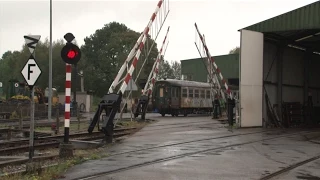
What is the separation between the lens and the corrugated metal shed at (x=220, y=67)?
59219mm

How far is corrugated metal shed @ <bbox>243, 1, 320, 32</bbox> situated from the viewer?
62.7 feet

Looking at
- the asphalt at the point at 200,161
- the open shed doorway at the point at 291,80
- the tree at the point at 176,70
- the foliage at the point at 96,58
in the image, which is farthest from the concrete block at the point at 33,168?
the tree at the point at 176,70

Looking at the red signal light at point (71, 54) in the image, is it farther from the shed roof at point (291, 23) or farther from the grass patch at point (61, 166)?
the shed roof at point (291, 23)

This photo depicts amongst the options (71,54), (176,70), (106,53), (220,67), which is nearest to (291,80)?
(71,54)

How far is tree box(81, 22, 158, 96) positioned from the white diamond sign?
206 ft

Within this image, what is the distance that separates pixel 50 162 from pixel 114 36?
2915 inches

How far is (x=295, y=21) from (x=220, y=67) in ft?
135

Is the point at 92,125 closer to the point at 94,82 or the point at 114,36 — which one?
the point at 94,82

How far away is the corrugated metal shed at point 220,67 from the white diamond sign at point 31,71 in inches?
1922

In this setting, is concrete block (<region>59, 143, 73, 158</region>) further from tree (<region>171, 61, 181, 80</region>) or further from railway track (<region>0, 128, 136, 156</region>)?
tree (<region>171, 61, 181, 80</region>)

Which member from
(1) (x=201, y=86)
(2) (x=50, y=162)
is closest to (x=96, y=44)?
(1) (x=201, y=86)

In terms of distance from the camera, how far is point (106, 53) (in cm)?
8050

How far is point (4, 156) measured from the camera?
11422 millimetres

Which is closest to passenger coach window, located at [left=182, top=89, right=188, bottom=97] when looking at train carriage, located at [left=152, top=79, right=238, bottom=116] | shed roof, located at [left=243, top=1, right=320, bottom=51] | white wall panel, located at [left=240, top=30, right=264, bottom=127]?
train carriage, located at [left=152, top=79, right=238, bottom=116]
